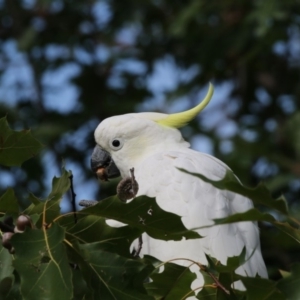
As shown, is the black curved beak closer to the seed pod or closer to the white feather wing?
the white feather wing

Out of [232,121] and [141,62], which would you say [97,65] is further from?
[232,121]

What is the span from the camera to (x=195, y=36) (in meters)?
6.62

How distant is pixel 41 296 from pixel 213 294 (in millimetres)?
445

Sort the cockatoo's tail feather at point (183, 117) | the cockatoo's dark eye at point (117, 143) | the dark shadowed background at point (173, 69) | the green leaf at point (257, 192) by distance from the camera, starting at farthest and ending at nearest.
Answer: the dark shadowed background at point (173, 69) → the cockatoo's dark eye at point (117, 143) → the cockatoo's tail feather at point (183, 117) → the green leaf at point (257, 192)

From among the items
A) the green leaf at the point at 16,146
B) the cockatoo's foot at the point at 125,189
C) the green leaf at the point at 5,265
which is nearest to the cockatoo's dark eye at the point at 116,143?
the cockatoo's foot at the point at 125,189

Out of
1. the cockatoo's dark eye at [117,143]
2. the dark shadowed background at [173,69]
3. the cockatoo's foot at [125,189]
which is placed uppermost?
the cockatoo's foot at [125,189]

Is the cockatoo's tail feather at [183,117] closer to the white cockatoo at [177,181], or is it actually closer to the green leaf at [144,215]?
the white cockatoo at [177,181]

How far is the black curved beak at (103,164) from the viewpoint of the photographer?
3.50 m

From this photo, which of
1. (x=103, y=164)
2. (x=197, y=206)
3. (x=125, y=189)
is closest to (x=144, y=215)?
(x=125, y=189)

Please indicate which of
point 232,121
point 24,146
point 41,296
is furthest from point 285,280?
point 232,121

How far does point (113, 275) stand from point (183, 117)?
1526mm

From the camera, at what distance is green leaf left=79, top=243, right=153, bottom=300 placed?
6.13 ft

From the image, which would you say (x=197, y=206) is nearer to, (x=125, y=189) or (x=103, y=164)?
(x=125, y=189)

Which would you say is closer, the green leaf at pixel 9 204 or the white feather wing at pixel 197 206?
the green leaf at pixel 9 204
